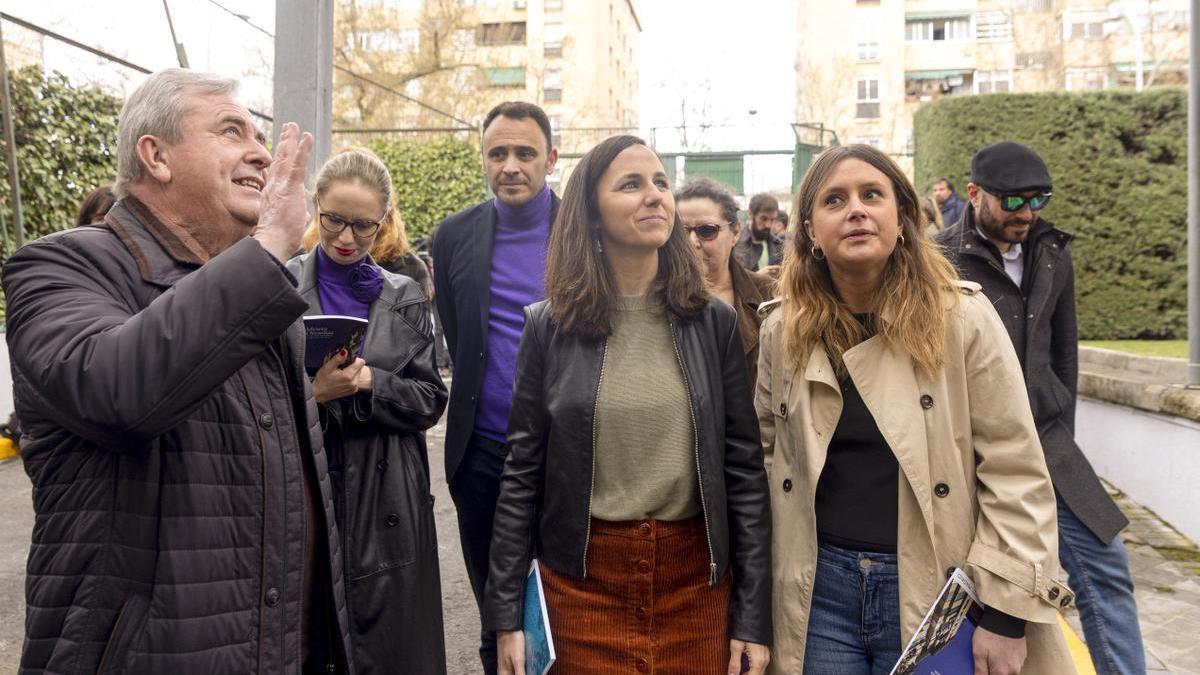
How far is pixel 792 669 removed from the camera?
2.53m

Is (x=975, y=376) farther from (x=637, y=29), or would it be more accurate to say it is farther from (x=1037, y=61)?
(x=637, y=29)

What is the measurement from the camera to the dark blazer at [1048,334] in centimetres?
370

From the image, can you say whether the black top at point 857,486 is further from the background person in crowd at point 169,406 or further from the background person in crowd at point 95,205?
the background person in crowd at point 95,205

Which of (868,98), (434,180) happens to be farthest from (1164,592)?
(868,98)

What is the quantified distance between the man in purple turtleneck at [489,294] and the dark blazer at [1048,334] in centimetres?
163

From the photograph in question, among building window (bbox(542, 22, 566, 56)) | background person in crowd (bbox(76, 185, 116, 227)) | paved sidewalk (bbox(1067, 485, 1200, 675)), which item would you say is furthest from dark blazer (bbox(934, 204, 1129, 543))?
building window (bbox(542, 22, 566, 56))

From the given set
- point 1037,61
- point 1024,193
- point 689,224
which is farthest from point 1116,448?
point 1037,61

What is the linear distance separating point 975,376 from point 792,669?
886 millimetres

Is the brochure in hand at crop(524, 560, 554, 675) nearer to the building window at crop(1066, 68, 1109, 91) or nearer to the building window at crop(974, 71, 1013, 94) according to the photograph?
the building window at crop(1066, 68, 1109, 91)

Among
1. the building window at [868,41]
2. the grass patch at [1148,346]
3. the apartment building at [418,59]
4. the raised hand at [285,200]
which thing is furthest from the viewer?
the building window at [868,41]

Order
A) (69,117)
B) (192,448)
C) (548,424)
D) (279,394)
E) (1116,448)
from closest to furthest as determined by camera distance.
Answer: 1. (192,448)
2. (279,394)
3. (548,424)
4. (1116,448)
5. (69,117)

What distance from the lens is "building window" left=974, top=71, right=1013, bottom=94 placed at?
162 ft

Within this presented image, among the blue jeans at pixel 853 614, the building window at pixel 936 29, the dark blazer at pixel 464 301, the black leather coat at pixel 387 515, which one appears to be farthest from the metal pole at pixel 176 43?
the building window at pixel 936 29

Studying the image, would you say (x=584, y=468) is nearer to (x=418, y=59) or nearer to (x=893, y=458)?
(x=893, y=458)
